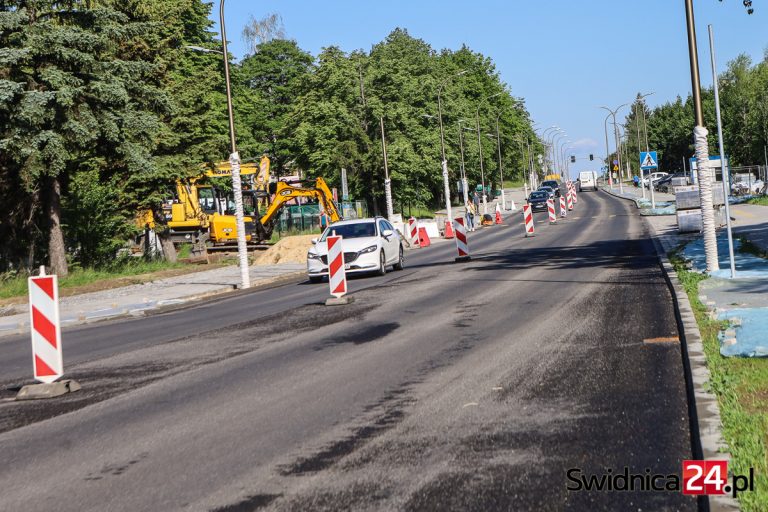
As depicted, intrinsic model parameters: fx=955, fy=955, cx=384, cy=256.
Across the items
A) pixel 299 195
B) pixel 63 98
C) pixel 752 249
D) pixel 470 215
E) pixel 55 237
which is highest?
pixel 63 98

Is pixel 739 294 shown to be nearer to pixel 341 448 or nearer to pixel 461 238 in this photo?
pixel 341 448

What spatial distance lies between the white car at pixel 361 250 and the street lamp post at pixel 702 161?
395 inches

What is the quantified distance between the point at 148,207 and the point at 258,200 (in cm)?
995

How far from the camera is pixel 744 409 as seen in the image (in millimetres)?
6477

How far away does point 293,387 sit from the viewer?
29.9 ft

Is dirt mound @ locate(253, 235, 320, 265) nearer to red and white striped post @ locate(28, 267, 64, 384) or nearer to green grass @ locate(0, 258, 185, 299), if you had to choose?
green grass @ locate(0, 258, 185, 299)

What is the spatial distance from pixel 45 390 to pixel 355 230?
17.5 m

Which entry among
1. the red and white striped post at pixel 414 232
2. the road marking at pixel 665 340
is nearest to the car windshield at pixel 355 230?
the road marking at pixel 665 340

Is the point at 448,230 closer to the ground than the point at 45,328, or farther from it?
closer to the ground

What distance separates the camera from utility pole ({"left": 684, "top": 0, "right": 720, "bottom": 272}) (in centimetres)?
1664

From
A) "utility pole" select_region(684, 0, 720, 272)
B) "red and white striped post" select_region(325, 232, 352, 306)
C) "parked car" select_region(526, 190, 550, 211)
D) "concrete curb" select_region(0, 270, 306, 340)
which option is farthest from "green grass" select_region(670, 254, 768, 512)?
"parked car" select_region(526, 190, 550, 211)

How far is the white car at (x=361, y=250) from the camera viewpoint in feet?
82.7

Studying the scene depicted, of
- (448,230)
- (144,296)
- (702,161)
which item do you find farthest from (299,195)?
(702,161)

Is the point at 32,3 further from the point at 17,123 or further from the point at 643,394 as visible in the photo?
the point at 643,394
